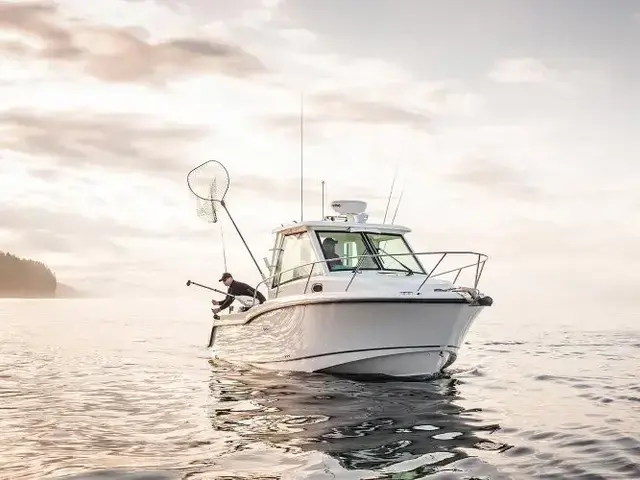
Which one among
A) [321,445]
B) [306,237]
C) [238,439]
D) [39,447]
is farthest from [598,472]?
[306,237]

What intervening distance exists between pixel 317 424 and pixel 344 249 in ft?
18.8

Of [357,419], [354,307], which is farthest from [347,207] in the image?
[357,419]

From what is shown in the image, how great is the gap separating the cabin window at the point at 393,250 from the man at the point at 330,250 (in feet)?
2.67

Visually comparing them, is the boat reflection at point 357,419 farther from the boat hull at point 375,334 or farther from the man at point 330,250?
the man at point 330,250

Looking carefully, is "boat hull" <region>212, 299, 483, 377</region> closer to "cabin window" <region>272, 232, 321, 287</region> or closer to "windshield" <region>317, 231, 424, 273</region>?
"cabin window" <region>272, 232, 321, 287</region>

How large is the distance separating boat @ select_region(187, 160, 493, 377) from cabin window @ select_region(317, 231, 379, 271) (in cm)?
2

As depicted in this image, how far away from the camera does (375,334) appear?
1273 centimetres

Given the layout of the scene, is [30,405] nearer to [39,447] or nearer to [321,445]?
[39,447]

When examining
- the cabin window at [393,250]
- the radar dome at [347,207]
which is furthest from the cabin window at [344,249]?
the radar dome at [347,207]

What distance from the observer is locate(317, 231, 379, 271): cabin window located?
14711 mm

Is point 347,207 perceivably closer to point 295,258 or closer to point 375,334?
Result: point 295,258

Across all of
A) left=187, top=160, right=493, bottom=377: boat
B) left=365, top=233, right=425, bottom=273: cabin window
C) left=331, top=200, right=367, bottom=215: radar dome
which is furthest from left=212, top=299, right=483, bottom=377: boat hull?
left=331, top=200, right=367, bottom=215: radar dome

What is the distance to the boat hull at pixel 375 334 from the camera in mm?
12594

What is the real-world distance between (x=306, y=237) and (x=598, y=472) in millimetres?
8855
